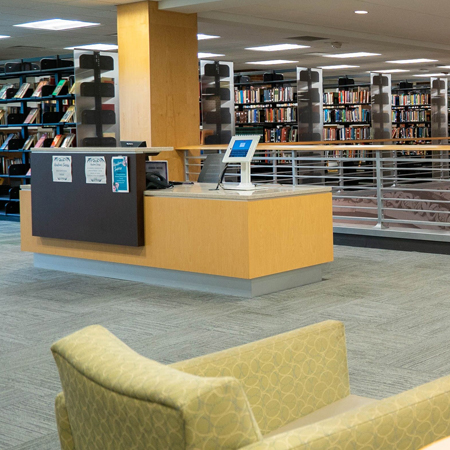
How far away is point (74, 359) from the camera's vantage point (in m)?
1.47

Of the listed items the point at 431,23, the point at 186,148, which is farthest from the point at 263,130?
the point at 186,148

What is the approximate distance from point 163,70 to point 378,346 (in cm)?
513

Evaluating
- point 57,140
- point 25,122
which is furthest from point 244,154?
point 25,122

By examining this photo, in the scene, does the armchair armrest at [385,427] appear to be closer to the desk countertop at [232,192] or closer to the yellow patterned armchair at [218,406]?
the yellow patterned armchair at [218,406]

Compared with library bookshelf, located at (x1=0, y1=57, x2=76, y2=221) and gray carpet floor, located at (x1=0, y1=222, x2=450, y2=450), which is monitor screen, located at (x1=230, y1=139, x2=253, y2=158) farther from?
library bookshelf, located at (x1=0, y1=57, x2=76, y2=221)

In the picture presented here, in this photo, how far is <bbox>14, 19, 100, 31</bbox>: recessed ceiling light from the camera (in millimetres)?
9414

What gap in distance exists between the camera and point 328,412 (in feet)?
6.61

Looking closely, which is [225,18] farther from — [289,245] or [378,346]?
[378,346]

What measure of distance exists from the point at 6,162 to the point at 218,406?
9.90 meters

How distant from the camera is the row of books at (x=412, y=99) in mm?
17344

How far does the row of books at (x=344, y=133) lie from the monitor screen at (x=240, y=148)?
1053cm

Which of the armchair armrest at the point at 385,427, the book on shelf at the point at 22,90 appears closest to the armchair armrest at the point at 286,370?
the armchair armrest at the point at 385,427

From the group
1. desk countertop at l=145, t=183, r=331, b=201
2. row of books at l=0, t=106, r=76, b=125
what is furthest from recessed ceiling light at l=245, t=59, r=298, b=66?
desk countertop at l=145, t=183, r=331, b=201

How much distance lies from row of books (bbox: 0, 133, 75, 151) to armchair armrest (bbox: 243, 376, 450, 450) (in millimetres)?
8430
